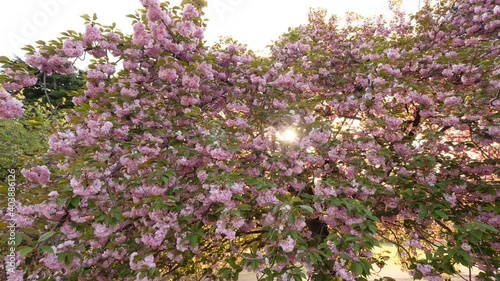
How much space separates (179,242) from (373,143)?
292cm

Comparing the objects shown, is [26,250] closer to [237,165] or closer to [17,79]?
[17,79]

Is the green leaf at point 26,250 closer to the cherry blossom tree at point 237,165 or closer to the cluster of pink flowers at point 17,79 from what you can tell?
the cherry blossom tree at point 237,165

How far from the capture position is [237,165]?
430cm

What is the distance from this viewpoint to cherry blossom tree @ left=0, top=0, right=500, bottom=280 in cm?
319

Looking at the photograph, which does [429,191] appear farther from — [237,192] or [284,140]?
[237,192]

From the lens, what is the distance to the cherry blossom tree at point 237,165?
3.19 m

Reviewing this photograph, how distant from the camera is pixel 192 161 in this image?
3.93 metres

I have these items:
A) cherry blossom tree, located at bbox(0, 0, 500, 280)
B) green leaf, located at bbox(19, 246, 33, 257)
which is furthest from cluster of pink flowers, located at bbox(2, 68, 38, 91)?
green leaf, located at bbox(19, 246, 33, 257)

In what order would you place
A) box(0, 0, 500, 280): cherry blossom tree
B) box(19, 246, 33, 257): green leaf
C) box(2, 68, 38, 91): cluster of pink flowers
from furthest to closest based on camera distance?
box(2, 68, 38, 91): cluster of pink flowers, box(0, 0, 500, 280): cherry blossom tree, box(19, 246, 33, 257): green leaf

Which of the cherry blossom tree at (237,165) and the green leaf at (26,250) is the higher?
the cherry blossom tree at (237,165)

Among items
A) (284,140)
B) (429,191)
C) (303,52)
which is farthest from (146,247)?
(303,52)

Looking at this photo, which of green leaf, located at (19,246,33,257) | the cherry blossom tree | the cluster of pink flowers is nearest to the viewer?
green leaf, located at (19,246,33,257)

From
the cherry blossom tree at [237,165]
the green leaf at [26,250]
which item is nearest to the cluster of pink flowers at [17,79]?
the cherry blossom tree at [237,165]

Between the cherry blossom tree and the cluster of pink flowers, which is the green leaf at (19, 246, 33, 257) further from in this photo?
the cluster of pink flowers
